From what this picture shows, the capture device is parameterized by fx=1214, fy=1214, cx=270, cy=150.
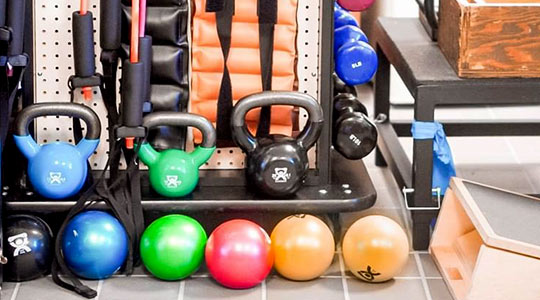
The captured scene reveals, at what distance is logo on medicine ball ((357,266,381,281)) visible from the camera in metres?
4.23

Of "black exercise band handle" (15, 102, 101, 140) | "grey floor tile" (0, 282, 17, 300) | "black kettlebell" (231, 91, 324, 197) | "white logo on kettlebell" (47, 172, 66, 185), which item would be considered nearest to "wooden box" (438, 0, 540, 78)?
"black kettlebell" (231, 91, 324, 197)

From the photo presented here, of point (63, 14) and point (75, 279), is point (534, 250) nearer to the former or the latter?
point (75, 279)

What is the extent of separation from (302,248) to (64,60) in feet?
3.74

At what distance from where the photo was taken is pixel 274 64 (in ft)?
14.7

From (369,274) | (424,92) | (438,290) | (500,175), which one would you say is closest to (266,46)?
(424,92)

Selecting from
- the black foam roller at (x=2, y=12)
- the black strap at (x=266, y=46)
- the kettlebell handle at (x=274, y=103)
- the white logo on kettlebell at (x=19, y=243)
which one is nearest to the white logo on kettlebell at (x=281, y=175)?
the kettlebell handle at (x=274, y=103)

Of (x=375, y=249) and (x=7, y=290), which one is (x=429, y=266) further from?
(x=7, y=290)

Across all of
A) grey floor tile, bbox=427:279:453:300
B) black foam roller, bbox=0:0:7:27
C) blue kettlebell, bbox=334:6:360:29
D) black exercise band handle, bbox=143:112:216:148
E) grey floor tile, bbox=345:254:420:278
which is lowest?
grey floor tile, bbox=427:279:453:300

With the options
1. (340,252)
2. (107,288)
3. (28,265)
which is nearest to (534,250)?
(340,252)

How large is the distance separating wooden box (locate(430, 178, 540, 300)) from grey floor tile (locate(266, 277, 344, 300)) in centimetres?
40

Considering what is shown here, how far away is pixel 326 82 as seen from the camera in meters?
4.49

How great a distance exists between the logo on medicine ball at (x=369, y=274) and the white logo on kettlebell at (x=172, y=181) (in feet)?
2.37

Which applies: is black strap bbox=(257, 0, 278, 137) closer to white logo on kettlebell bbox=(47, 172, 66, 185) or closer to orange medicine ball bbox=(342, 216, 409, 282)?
orange medicine ball bbox=(342, 216, 409, 282)

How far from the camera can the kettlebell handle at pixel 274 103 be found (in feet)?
14.3
